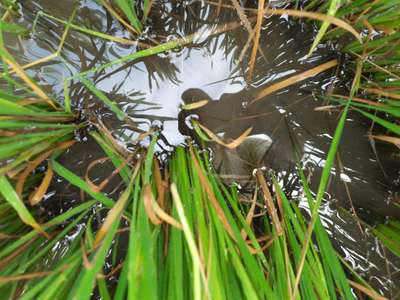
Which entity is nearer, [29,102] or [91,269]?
[91,269]

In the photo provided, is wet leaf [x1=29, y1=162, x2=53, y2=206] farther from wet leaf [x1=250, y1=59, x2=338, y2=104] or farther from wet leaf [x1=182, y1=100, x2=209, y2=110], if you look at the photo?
wet leaf [x1=250, y1=59, x2=338, y2=104]

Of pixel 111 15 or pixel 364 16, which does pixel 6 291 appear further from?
pixel 364 16

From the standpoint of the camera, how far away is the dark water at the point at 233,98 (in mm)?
786

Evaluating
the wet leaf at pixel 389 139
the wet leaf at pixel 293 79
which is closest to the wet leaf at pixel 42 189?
the wet leaf at pixel 293 79

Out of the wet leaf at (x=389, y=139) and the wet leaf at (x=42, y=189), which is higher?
the wet leaf at (x=42, y=189)

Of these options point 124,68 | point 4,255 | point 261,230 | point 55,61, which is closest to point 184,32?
point 124,68

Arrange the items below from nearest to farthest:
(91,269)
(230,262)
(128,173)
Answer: (91,269) < (230,262) < (128,173)

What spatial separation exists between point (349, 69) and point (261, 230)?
15.2 inches

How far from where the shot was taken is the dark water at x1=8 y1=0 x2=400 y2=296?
31.0 inches

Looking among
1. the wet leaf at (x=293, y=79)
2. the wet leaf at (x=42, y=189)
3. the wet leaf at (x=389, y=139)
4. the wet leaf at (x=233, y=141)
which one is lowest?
the wet leaf at (x=389, y=139)

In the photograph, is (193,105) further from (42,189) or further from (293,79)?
(42,189)

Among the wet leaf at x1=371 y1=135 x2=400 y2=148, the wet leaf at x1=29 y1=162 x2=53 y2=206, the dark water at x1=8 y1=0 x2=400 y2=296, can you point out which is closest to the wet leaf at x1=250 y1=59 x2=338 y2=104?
the dark water at x1=8 y1=0 x2=400 y2=296

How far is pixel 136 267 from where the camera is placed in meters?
0.48

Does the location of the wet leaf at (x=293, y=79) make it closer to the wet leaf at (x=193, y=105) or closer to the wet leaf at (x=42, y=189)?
the wet leaf at (x=193, y=105)
